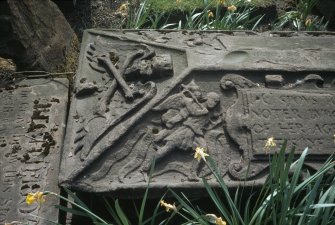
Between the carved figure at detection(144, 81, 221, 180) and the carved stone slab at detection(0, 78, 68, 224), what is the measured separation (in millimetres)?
610

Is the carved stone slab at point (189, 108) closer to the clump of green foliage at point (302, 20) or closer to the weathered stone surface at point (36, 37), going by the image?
the weathered stone surface at point (36, 37)

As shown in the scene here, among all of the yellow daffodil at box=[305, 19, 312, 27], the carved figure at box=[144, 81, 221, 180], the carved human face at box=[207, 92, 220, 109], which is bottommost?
the carved figure at box=[144, 81, 221, 180]

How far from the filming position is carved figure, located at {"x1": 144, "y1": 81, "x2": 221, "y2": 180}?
2275 millimetres

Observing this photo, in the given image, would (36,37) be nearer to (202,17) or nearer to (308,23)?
(202,17)

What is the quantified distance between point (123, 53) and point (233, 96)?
0.89 m

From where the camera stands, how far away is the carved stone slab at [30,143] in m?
2.16

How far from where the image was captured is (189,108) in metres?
2.45

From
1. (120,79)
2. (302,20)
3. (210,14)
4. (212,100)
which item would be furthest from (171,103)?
(302,20)

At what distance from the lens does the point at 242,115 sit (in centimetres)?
242

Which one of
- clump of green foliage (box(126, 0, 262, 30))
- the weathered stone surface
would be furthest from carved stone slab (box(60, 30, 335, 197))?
clump of green foliage (box(126, 0, 262, 30))

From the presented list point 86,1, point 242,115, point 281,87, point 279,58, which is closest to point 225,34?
point 279,58

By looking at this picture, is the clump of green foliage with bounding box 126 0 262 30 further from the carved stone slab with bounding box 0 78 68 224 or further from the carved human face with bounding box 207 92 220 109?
the carved human face with bounding box 207 92 220 109

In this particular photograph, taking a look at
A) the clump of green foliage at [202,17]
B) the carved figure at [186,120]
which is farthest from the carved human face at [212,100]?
the clump of green foliage at [202,17]

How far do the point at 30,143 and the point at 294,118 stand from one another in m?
1.60
